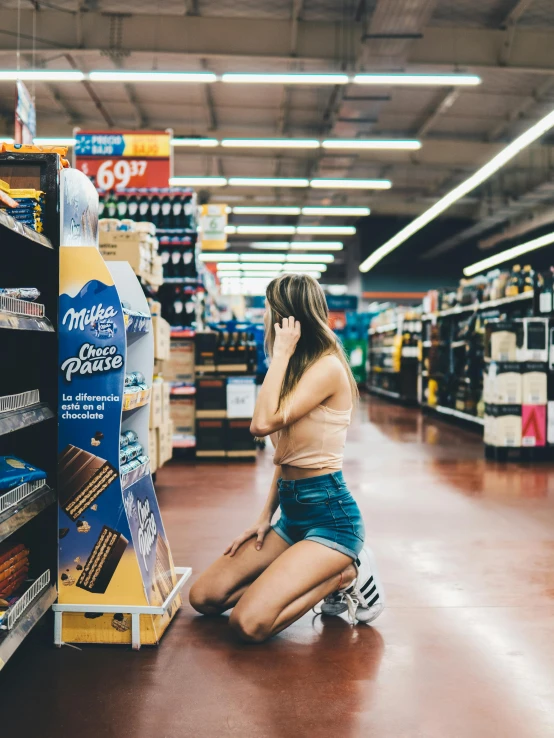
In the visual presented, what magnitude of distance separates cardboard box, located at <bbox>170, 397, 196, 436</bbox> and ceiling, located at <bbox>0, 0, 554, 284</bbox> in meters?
4.02

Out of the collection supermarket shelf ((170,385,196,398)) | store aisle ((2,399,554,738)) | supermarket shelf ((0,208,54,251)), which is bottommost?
store aisle ((2,399,554,738))

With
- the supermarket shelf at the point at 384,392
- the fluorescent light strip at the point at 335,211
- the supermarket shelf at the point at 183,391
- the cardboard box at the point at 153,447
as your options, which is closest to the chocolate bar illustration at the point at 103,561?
the cardboard box at the point at 153,447

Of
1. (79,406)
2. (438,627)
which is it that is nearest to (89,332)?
(79,406)

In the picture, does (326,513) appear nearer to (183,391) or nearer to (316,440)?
(316,440)

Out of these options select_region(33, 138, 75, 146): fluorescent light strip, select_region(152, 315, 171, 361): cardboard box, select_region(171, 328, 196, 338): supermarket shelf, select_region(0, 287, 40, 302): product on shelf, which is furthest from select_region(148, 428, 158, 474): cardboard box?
select_region(33, 138, 75, 146): fluorescent light strip

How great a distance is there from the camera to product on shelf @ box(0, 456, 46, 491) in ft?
7.87

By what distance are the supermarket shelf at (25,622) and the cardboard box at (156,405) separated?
2.89 m

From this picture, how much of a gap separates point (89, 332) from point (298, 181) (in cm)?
1204

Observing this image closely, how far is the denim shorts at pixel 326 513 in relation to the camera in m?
2.80

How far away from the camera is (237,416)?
25.1 feet

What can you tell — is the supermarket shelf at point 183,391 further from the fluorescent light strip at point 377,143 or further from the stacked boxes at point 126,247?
the fluorescent light strip at point 377,143

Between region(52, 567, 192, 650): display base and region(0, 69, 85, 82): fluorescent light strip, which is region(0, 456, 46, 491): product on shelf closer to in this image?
region(52, 567, 192, 650): display base

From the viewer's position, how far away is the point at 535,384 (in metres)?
7.50

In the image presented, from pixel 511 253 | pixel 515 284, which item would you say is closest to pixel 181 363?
pixel 515 284
